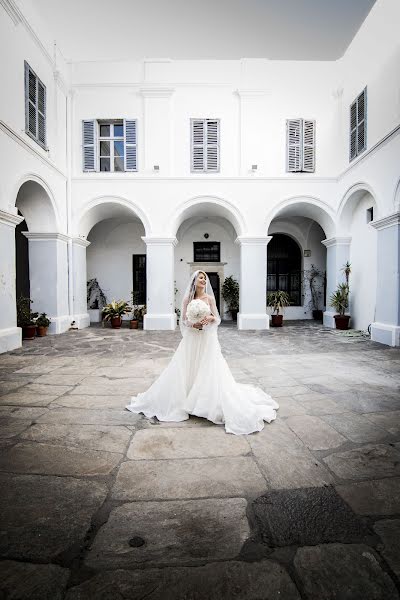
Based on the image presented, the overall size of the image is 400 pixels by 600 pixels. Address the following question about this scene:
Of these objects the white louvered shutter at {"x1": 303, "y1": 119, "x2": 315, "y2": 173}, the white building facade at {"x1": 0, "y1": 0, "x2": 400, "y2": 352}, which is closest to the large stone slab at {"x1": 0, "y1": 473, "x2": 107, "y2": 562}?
the white building facade at {"x1": 0, "y1": 0, "x2": 400, "y2": 352}

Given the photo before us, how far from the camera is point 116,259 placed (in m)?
14.6

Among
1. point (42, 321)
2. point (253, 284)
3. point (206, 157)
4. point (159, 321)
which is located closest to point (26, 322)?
point (42, 321)

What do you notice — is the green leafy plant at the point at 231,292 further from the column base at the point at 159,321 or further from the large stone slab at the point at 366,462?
the large stone slab at the point at 366,462

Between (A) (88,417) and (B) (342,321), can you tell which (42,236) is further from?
(B) (342,321)

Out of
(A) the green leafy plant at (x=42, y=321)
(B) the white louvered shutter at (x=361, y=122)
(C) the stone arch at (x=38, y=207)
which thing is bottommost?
(A) the green leafy plant at (x=42, y=321)

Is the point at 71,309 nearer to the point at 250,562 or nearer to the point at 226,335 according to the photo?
the point at 226,335

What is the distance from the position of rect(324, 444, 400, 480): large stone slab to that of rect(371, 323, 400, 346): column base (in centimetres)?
601

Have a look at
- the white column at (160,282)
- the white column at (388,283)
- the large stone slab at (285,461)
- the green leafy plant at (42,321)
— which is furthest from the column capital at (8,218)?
the white column at (388,283)

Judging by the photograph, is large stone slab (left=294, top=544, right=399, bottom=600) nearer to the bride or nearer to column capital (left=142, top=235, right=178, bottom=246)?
the bride

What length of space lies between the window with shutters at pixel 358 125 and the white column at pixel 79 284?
987 centimetres

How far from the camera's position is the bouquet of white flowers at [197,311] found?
12.0 feet

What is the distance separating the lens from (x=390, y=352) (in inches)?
285

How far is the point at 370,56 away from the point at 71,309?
12322 millimetres

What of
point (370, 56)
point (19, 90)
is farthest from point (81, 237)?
point (370, 56)
